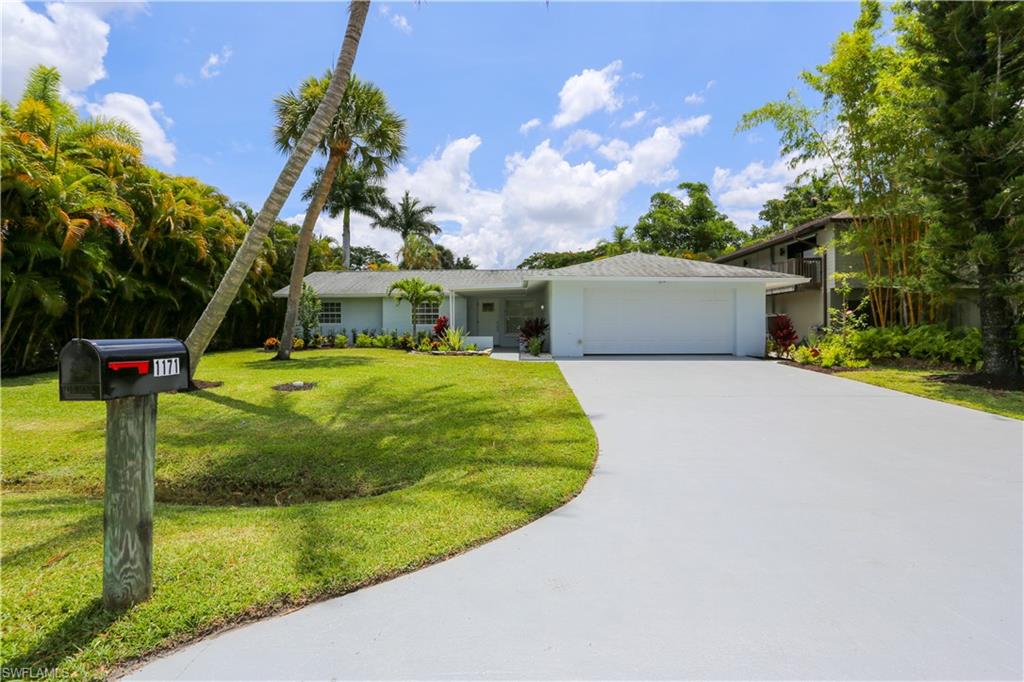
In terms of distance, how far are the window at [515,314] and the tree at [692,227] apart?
64.4ft

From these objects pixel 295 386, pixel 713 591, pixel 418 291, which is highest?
pixel 418 291

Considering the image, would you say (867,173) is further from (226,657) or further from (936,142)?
(226,657)

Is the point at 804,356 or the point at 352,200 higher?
the point at 352,200

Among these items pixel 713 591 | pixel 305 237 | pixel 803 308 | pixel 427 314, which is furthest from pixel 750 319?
pixel 713 591

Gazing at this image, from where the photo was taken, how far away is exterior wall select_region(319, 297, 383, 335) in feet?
71.3

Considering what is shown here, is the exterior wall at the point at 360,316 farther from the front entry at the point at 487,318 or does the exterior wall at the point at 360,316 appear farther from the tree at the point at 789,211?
the tree at the point at 789,211

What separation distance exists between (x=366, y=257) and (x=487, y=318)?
105ft

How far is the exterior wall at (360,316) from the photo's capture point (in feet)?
71.3

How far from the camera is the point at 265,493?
15.8 ft

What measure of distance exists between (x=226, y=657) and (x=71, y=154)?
15.2m

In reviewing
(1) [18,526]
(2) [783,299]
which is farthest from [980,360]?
(1) [18,526]

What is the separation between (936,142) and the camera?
35.9 ft

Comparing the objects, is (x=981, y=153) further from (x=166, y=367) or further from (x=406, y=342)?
(x=406, y=342)
